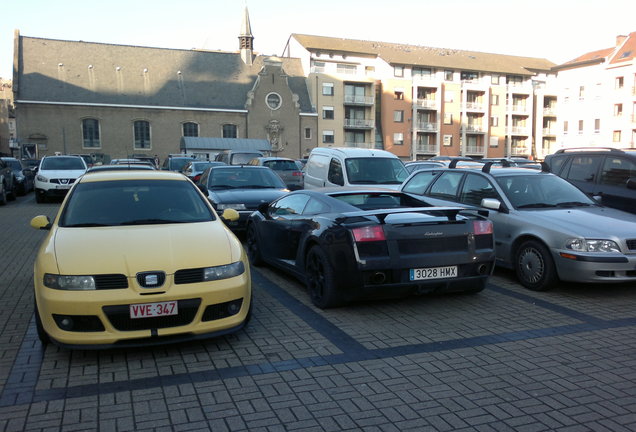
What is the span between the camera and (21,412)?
3672 mm

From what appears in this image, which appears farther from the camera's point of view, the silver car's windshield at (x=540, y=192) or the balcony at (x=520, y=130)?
the balcony at (x=520, y=130)

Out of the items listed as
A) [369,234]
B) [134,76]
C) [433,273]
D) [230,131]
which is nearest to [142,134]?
[134,76]

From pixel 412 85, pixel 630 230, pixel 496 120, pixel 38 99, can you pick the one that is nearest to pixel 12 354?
pixel 630 230

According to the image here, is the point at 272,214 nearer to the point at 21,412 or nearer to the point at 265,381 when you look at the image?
the point at 265,381

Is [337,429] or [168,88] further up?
[168,88]

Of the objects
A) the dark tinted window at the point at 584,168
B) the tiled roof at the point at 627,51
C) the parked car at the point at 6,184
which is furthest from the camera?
the tiled roof at the point at 627,51

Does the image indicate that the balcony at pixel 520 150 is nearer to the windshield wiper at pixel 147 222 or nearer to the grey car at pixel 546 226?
the grey car at pixel 546 226

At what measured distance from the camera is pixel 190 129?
200ft

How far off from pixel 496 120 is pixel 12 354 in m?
72.4

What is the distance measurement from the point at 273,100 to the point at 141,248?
198 ft

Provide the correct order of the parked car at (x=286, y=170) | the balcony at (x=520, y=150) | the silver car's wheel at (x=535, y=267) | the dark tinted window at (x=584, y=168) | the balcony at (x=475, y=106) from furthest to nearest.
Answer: the balcony at (x=520, y=150)
the balcony at (x=475, y=106)
the parked car at (x=286, y=170)
the dark tinted window at (x=584, y=168)
the silver car's wheel at (x=535, y=267)

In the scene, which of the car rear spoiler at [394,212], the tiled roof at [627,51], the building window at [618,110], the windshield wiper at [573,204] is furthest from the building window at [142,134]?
the car rear spoiler at [394,212]

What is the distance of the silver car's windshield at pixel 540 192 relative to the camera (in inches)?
303

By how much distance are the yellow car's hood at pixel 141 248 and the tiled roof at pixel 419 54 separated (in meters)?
64.4
